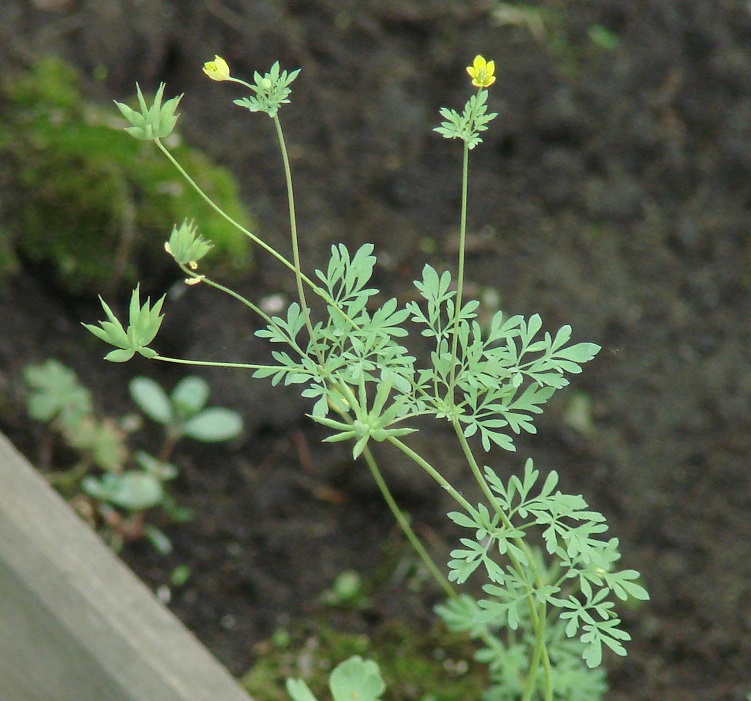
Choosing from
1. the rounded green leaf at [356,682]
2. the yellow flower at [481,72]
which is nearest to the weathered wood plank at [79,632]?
the rounded green leaf at [356,682]

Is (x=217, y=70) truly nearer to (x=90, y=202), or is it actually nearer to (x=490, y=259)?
(x=90, y=202)

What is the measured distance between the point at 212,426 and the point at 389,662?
27.2 inches

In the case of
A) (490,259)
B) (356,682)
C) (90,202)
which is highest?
(490,259)

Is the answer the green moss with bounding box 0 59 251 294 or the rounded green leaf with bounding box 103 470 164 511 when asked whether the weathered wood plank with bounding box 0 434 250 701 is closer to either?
the rounded green leaf with bounding box 103 470 164 511

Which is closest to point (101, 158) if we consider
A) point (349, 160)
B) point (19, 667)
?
point (349, 160)

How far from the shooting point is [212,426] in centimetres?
Result: 216

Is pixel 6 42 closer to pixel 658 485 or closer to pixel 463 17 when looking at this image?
pixel 463 17

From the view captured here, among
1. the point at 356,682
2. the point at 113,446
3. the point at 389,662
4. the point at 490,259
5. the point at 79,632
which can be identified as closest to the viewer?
the point at 79,632

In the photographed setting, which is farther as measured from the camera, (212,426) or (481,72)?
(212,426)

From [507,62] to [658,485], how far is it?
5.28 feet

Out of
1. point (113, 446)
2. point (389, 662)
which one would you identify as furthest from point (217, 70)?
point (389, 662)

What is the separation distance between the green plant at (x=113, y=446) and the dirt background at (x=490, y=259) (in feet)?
0.25

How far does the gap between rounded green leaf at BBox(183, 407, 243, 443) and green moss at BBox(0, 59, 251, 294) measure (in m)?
0.56

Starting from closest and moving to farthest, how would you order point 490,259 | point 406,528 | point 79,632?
point 79,632 < point 406,528 < point 490,259
